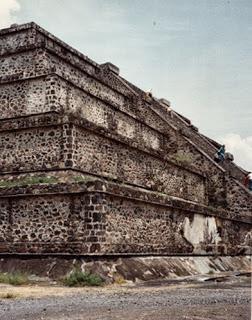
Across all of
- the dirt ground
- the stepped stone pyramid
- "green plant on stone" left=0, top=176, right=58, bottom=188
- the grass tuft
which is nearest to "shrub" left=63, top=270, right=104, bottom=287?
the dirt ground

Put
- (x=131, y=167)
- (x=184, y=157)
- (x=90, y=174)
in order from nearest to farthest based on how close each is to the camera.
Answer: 1. (x=90, y=174)
2. (x=131, y=167)
3. (x=184, y=157)

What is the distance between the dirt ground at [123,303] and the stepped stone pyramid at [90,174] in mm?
2109

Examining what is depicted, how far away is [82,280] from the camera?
1097cm

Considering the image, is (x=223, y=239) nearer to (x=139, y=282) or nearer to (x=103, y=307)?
(x=139, y=282)

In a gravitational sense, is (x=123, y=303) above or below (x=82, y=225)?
below

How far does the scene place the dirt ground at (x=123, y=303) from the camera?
6.29 m

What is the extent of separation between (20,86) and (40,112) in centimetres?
129

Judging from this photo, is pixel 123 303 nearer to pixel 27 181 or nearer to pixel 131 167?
pixel 27 181

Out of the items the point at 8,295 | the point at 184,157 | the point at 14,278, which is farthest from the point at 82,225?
the point at 184,157

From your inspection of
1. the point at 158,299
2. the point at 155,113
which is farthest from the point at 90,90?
the point at 158,299

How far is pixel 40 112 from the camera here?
1532 cm

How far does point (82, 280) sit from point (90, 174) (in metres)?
3.78

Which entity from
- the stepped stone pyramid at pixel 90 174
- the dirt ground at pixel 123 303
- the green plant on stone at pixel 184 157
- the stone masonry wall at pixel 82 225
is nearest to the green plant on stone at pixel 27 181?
the stepped stone pyramid at pixel 90 174

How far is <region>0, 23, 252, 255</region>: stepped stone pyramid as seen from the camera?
12375 millimetres
